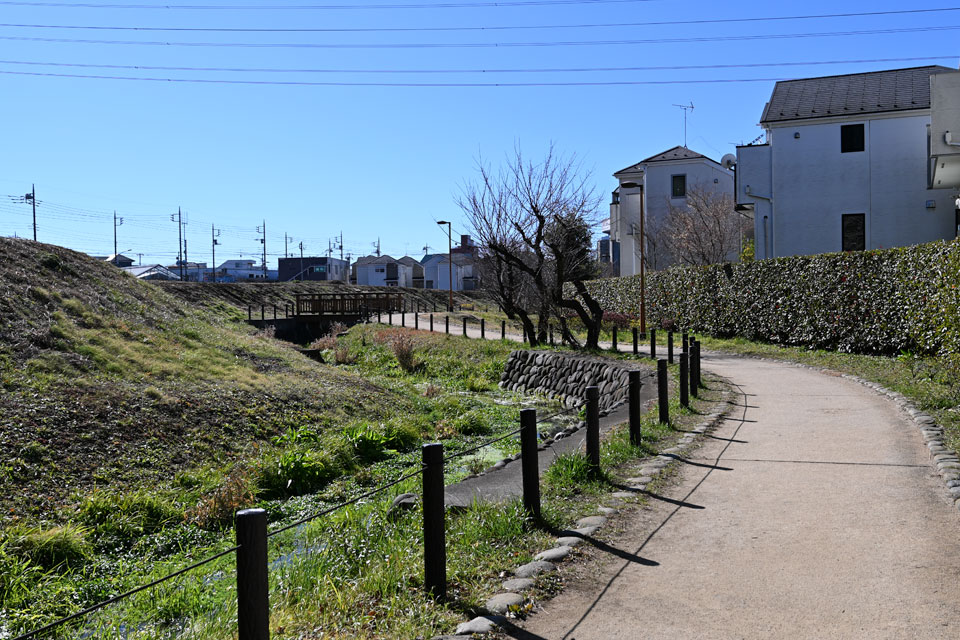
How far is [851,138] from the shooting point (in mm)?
29484

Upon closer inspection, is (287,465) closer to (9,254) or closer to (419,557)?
(419,557)

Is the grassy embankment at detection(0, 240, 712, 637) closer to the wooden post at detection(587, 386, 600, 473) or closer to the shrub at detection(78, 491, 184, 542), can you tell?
the shrub at detection(78, 491, 184, 542)

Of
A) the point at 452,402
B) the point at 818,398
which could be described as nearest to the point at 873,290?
the point at 818,398

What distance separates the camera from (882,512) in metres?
6.26

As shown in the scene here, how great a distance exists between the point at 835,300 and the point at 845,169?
1263 centimetres

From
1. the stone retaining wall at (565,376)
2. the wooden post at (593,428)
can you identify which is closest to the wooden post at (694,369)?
the stone retaining wall at (565,376)

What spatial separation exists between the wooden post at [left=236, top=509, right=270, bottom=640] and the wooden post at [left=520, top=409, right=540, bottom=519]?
2922 millimetres

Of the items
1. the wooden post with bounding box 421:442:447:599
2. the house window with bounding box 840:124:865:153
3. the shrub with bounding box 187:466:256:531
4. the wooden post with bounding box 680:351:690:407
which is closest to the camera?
the wooden post with bounding box 421:442:447:599

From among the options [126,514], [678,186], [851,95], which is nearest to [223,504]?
[126,514]

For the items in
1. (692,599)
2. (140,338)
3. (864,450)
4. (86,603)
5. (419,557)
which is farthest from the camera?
(140,338)

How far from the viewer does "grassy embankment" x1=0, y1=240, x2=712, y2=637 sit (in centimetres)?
555

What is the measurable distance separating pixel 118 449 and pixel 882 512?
32.3ft

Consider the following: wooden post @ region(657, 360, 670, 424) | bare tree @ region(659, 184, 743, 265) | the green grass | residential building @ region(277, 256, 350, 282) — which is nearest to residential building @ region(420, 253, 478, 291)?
residential building @ region(277, 256, 350, 282)

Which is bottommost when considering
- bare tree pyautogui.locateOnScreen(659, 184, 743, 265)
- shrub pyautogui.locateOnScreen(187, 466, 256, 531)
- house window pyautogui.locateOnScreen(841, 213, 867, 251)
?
shrub pyautogui.locateOnScreen(187, 466, 256, 531)
